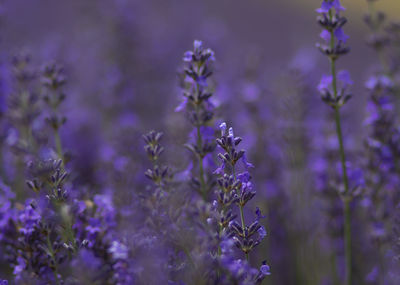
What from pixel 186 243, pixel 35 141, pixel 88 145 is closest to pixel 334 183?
pixel 186 243

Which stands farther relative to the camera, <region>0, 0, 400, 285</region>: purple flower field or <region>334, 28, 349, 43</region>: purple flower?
<region>334, 28, 349, 43</region>: purple flower

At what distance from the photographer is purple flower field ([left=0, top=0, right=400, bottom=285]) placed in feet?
7.11

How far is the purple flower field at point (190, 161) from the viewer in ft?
7.11

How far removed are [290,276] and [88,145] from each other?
256 centimetres

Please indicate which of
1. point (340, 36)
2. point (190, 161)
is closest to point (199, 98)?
point (190, 161)

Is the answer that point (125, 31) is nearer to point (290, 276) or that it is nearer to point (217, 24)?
point (217, 24)

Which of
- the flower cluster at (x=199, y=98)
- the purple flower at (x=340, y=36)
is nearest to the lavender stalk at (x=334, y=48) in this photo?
the purple flower at (x=340, y=36)

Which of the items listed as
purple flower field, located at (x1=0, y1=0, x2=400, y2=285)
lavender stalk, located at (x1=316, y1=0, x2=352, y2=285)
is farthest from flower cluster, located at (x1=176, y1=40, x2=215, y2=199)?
lavender stalk, located at (x1=316, y1=0, x2=352, y2=285)

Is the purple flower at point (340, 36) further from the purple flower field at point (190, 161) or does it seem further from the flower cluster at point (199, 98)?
the flower cluster at point (199, 98)

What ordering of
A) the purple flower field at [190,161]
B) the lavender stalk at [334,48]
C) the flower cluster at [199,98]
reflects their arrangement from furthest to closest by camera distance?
the lavender stalk at [334,48], the flower cluster at [199,98], the purple flower field at [190,161]

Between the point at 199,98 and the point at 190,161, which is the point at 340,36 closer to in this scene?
the point at 199,98

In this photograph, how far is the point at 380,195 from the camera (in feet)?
10.7

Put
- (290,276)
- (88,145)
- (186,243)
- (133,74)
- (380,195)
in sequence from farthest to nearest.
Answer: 1. (133,74)
2. (88,145)
3. (290,276)
4. (380,195)
5. (186,243)

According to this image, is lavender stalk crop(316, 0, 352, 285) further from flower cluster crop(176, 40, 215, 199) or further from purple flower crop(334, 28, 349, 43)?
flower cluster crop(176, 40, 215, 199)
